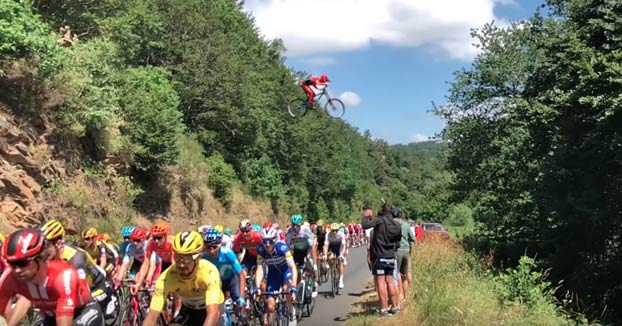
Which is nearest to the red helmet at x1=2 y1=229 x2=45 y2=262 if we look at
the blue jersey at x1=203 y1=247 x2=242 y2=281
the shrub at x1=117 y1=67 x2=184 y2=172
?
the blue jersey at x1=203 y1=247 x2=242 y2=281

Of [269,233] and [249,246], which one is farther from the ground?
[269,233]

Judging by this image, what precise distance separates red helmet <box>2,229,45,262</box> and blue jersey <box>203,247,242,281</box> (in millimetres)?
3632

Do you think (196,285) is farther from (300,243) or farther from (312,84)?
(312,84)

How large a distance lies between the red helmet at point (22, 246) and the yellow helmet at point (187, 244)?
122cm

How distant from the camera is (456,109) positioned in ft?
98.8

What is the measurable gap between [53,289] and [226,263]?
332 cm

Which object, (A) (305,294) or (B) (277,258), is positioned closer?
(B) (277,258)

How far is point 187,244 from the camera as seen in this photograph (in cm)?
508

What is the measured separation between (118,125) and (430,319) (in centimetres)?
1777

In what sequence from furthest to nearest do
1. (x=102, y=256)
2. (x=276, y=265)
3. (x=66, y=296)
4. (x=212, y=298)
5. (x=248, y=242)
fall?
(x=248, y=242) < (x=102, y=256) < (x=276, y=265) < (x=212, y=298) < (x=66, y=296)

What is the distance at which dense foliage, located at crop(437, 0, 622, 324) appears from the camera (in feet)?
55.6

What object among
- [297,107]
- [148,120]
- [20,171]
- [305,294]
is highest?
[148,120]

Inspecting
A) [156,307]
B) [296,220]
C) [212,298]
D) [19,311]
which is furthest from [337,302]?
[19,311]

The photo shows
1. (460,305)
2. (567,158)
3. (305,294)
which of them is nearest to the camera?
(460,305)
